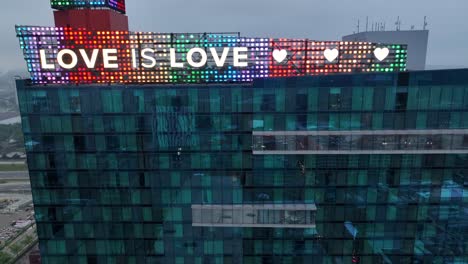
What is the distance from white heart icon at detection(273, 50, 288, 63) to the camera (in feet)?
121

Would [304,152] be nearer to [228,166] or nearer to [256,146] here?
[256,146]

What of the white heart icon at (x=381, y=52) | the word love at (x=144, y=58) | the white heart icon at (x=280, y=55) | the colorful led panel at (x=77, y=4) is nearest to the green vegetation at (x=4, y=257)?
the word love at (x=144, y=58)

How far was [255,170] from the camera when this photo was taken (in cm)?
3812

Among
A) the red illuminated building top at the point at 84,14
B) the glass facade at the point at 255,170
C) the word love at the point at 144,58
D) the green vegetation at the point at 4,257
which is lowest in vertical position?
the green vegetation at the point at 4,257

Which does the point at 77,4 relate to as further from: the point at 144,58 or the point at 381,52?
the point at 381,52

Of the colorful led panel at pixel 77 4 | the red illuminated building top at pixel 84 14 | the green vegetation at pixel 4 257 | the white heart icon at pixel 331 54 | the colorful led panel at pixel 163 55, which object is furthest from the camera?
the green vegetation at pixel 4 257

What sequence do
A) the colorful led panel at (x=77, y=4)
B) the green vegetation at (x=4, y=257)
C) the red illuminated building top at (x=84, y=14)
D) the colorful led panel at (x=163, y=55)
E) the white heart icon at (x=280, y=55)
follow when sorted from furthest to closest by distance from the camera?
the green vegetation at (x=4, y=257), the red illuminated building top at (x=84, y=14), the colorful led panel at (x=77, y=4), the white heart icon at (x=280, y=55), the colorful led panel at (x=163, y=55)

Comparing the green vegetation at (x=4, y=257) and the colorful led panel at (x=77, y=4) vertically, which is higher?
the colorful led panel at (x=77, y=4)

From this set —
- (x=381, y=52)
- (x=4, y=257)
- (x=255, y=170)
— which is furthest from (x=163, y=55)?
(x=4, y=257)

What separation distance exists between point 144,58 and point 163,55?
272 centimetres

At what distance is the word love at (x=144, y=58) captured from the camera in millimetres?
36156

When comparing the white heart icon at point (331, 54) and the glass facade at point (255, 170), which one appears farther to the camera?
the white heart icon at point (331, 54)

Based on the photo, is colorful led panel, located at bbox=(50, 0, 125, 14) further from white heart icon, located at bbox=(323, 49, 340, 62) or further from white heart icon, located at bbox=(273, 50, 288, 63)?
white heart icon, located at bbox=(323, 49, 340, 62)

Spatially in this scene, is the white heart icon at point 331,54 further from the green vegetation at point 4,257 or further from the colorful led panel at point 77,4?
the green vegetation at point 4,257
